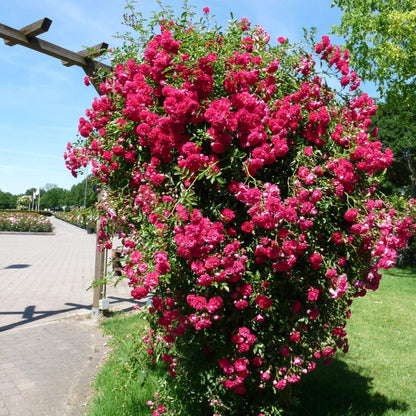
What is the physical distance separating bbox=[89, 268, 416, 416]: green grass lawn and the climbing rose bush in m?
0.64

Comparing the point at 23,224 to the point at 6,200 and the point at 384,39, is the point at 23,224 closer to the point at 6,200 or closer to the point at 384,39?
the point at 384,39

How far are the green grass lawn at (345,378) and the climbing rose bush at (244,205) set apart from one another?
645 mm

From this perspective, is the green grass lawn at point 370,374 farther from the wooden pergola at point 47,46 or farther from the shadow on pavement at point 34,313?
the shadow on pavement at point 34,313

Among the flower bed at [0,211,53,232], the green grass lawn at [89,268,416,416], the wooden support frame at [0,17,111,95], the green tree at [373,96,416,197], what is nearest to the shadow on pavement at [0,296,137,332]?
the green grass lawn at [89,268,416,416]

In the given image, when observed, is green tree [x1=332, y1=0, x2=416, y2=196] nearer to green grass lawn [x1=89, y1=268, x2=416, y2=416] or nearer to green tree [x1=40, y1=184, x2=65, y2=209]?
green grass lawn [x1=89, y1=268, x2=416, y2=416]

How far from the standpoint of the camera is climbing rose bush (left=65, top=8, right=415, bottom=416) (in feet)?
8.76

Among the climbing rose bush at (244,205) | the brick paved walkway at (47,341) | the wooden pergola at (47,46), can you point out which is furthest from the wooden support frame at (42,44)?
the brick paved walkway at (47,341)

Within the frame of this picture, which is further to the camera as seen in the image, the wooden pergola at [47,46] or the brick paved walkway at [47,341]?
the wooden pergola at [47,46]

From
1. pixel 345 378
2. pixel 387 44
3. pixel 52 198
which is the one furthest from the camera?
pixel 52 198

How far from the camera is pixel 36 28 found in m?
5.78

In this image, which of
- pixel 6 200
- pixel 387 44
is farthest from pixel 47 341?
pixel 6 200

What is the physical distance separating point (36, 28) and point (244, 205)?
4.77 metres

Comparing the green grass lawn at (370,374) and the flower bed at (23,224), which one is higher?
the flower bed at (23,224)

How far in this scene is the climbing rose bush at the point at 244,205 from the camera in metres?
2.67
